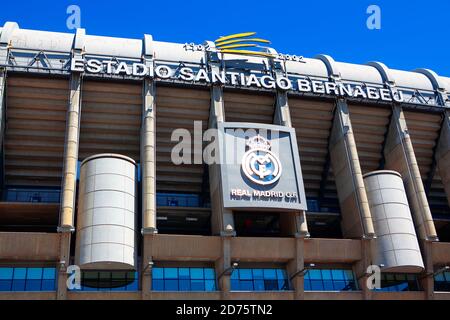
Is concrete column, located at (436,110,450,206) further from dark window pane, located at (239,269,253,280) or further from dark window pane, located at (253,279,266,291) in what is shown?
dark window pane, located at (239,269,253,280)

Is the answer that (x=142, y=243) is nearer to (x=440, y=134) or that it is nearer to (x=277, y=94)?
(x=277, y=94)

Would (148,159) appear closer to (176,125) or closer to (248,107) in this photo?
(176,125)

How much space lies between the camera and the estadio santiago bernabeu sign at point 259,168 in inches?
1732

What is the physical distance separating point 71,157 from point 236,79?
17.4m

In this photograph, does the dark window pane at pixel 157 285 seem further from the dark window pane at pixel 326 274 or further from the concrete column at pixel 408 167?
the concrete column at pixel 408 167

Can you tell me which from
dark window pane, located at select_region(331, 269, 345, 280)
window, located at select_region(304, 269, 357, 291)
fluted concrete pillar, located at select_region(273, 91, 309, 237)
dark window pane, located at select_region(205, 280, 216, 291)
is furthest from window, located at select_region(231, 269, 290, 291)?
dark window pane, located at select_region(331, 269, 345, 280)

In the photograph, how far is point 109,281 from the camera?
4062cm

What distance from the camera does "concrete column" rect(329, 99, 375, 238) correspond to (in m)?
46.4

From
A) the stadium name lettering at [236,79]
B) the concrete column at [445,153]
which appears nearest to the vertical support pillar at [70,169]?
the stadium name lettering at [236,79]

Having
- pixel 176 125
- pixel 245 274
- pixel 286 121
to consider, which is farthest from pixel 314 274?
pixel 176 125

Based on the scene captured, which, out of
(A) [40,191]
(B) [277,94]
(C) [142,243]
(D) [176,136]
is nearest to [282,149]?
(B) [277,94]

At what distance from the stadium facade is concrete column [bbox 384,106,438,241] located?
138 millimetres

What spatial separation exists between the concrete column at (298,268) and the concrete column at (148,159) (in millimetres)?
11910
